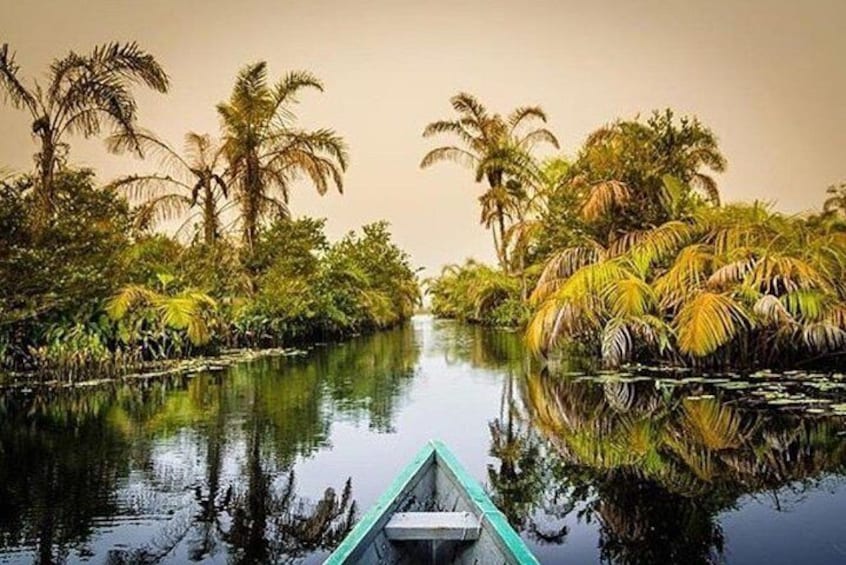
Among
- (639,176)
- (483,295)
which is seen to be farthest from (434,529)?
(483,295)

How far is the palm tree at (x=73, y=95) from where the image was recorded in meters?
10.7

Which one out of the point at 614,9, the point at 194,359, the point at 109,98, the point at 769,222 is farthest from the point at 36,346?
the point at 614,9

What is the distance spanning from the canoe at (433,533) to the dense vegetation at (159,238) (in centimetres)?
864

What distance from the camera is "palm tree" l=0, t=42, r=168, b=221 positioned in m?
10.7

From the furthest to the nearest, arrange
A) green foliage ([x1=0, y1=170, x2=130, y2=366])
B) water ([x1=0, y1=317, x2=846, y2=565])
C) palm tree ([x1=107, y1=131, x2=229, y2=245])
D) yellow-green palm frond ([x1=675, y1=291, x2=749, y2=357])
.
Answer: palm tree ([x1=107, y1=131, x2=229, y2=245]) < green foliage ([x1=0, y1=170, x2=130, y2=366]) < yellow-green palm frond ([x1=675, y1=291, x2=749, y2=357]) < water ([x1=0, y1=317, x2=846, y2=565])

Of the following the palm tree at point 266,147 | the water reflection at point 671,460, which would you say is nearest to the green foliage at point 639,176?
the water reflection at point 671,460

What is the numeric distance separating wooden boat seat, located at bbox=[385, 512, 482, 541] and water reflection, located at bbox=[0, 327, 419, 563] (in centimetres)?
70

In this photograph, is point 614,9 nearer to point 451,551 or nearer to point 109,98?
point 109,98

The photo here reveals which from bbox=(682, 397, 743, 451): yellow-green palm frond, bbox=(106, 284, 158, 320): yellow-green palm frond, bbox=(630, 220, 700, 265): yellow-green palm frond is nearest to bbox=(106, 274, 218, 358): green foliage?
bbox=(106, 284, 158, 320): yellow-green palm frond

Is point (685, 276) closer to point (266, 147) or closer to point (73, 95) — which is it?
point (73, 95)

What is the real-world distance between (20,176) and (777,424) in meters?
10.8

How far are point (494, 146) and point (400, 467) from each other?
16.7 m

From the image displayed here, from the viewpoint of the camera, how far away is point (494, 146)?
67.9 feet

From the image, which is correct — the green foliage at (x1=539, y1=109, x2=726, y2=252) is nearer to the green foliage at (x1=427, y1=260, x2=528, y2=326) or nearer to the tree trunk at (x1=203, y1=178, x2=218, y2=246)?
the tree trunk at (x1=203, y1=178, x2=218, y2=246)
